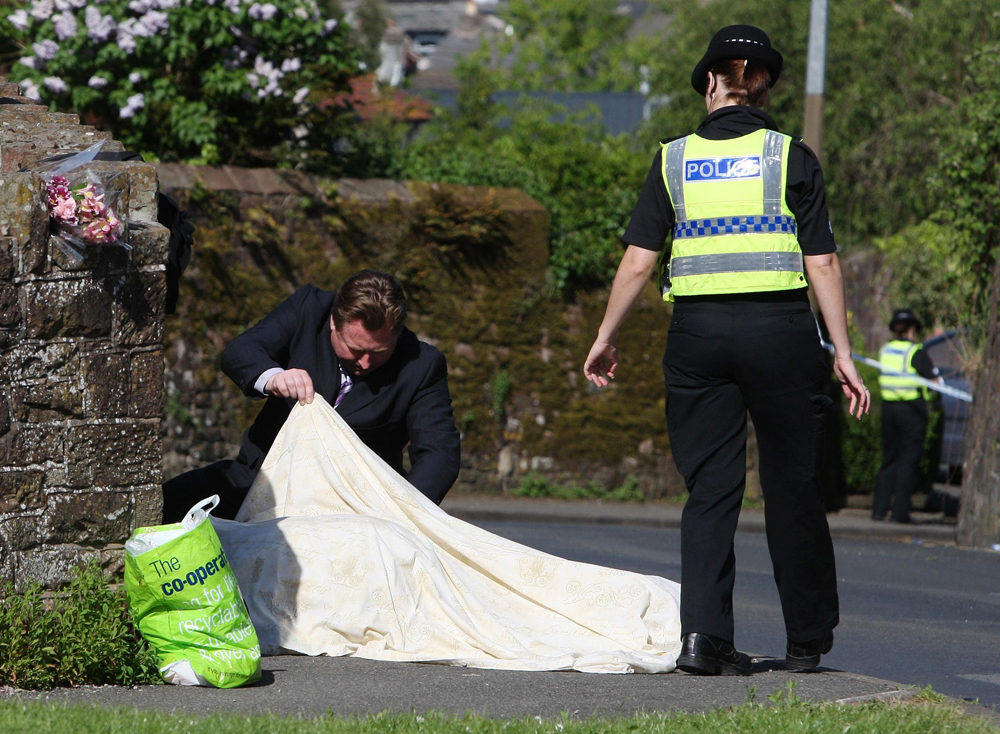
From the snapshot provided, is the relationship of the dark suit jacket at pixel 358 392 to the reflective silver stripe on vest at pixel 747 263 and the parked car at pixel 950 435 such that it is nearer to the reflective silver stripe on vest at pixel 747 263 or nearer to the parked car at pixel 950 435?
the reflective silver stripe on vest at pixel 747 263

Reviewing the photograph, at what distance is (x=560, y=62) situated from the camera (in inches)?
2635

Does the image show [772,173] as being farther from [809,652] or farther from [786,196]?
[809,652]

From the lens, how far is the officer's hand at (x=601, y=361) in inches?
184

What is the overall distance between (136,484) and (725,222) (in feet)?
7.11

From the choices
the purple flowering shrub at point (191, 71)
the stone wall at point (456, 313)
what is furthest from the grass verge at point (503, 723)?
the purple flowering shrub at point (191, 71)

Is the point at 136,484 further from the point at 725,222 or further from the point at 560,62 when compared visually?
the point at 560,62

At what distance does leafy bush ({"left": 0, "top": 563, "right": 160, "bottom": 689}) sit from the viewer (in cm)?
406

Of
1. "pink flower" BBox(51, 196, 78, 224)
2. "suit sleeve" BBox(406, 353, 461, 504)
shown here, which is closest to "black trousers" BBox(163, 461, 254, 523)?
"suit sleeve" BBox(406, 353, 461, 504)

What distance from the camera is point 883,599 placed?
7.76 metres

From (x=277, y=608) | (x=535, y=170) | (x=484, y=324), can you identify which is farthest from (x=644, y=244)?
(x=535, y=170)

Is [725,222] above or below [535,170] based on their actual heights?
below

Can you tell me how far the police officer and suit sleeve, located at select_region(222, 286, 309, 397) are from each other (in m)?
8.38

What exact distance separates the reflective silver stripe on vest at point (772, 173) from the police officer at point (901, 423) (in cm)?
866

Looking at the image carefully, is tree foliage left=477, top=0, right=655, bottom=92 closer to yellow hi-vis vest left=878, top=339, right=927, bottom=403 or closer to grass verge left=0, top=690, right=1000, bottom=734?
yellow hi-vis vest left=878, top=339, right=927, bottom=403
